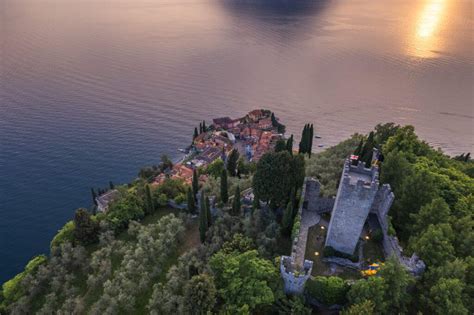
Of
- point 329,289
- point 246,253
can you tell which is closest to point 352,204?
point 329,289

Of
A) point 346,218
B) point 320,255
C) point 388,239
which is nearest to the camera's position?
point 346,218

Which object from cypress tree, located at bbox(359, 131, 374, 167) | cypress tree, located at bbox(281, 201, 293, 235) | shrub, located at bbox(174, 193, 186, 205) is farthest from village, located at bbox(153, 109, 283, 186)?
cypress tree, located at bbox(281, 201, 293, 235)

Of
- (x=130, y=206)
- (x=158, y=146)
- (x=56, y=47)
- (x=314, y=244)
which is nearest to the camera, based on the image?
(x=314, y=244)

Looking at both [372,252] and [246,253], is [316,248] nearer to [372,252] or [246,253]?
[372,252]

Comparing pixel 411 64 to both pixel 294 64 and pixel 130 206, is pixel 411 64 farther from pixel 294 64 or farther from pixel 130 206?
pixel 130 206

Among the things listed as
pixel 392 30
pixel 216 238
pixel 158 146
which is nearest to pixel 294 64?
pixel 158 146
